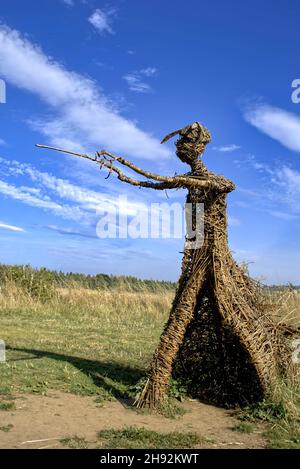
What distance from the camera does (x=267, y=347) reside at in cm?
656

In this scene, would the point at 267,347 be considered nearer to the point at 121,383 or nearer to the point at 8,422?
the point at 121,383

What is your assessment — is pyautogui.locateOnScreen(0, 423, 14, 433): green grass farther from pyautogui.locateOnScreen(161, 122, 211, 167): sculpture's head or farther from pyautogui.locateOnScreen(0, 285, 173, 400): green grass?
pyautogui.locateOnScreen(161, 122, 211, 167): sculpture's head

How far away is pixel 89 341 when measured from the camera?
11.0 meters

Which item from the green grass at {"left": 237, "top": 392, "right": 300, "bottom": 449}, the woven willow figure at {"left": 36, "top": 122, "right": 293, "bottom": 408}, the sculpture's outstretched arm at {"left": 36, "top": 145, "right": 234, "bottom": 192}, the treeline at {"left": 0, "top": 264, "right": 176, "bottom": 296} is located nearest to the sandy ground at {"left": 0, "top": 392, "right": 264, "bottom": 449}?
the green grass at {"left": 237, "top": 392, "right": 300, "bottom": 449}

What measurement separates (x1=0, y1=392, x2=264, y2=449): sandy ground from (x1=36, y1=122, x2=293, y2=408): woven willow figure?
390 millimetres

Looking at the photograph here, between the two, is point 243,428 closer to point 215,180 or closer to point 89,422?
point 89,422

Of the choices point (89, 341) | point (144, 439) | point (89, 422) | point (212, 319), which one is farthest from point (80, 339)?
point (144, 439)

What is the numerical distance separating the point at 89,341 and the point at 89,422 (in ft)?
17.8

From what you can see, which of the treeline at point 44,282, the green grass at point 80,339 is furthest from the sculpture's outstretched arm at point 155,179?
the treeline at point 44,282

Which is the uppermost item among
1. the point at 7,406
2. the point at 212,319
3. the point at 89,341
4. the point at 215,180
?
the point at 215,180

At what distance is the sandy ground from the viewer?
5148 mm

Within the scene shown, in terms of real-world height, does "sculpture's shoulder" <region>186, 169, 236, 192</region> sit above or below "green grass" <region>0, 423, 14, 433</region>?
above

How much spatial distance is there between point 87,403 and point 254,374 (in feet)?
6.59

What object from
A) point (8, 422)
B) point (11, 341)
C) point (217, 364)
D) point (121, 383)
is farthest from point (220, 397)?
point (11, 341)
